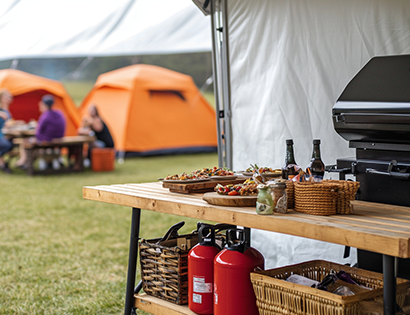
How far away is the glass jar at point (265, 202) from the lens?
172cm

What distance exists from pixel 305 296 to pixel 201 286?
537mm

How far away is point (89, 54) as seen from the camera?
3.91m

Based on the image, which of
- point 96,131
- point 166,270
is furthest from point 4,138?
point 166,270

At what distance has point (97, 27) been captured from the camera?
374cm

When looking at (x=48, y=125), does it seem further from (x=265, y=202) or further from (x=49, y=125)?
(x=265, y=202)

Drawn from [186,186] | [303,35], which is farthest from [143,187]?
[303,35]

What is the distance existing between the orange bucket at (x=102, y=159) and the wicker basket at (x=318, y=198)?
723 cm

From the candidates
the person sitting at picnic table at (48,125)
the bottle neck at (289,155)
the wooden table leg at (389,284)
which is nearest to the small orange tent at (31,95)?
the person sitting at picnic table at (48,125)

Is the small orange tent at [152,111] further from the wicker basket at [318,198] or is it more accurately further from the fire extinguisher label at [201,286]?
the wicker basket at [318,198]

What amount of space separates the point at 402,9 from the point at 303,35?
1.85ft

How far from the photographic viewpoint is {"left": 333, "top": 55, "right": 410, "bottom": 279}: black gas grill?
6.25 ft

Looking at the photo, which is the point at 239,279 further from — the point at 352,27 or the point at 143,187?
the point at 352,27

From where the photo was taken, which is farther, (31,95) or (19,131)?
(31,95)

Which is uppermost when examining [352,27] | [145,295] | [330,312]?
[352,27]
